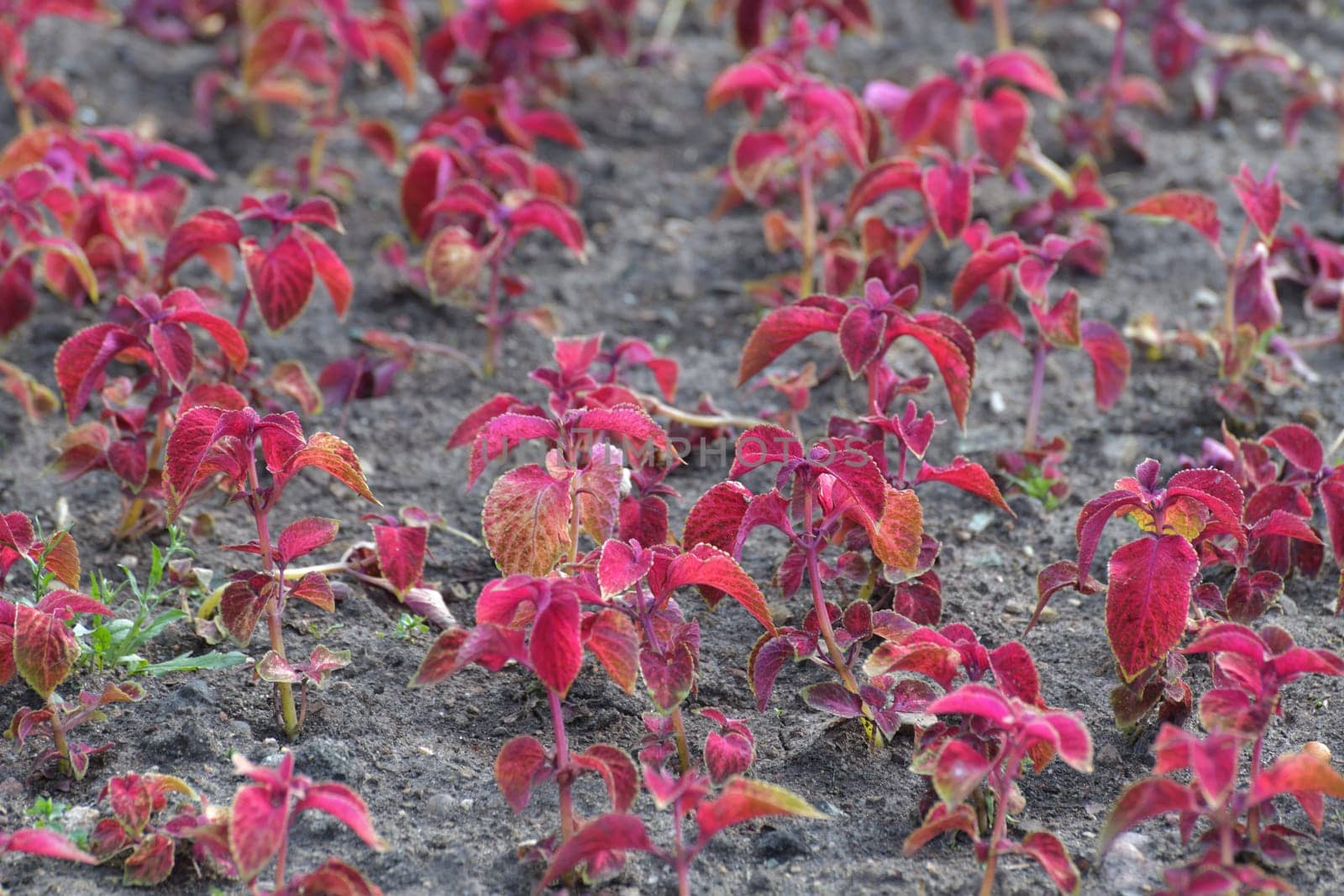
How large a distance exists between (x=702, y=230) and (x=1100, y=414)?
3.42 feet

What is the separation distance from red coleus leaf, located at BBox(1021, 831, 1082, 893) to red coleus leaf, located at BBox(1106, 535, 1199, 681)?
275 millimetres

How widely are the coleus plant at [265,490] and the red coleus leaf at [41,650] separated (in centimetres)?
19

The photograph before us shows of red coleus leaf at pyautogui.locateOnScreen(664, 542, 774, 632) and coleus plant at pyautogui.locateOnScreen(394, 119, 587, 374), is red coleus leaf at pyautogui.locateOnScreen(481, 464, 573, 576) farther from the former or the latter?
coleus plant at pyautogui.locateOnScreen(394, 119, 587, 374)

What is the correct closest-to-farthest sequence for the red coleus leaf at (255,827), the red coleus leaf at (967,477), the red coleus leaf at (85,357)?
the red coleus leaf at (255,827) → the red coleus leaf at (967,477) → the red coleus leaf at (85,357)

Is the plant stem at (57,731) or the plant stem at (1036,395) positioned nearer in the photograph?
the plant stem at (57,731)

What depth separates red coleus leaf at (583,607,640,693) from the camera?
65.2 inches

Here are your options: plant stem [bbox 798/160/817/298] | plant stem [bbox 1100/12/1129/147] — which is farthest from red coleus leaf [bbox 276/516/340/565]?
plant stem [bbox 1100/12/1129/147]

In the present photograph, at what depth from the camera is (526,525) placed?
1835 millimetres

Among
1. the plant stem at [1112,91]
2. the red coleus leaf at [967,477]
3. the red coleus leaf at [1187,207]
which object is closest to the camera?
the red coleus leaf at [967,477]

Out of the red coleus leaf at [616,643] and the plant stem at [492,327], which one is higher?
the red coleus leaf at [616,643]

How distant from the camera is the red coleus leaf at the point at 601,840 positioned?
61.3 inches

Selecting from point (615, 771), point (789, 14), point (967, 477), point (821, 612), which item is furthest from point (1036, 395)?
point (789, 14)

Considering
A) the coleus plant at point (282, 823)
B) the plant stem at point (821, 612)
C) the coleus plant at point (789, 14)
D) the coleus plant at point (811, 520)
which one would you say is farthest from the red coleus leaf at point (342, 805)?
the coleus plant at point (789, 14)

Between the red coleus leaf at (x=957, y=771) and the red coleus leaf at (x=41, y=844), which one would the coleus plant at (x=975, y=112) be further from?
the red coleus leaf at (x=41, y=844)
